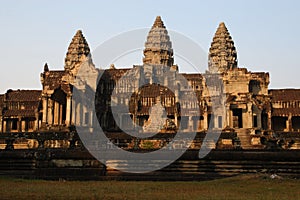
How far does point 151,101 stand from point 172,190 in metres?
50.5

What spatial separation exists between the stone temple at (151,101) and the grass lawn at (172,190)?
35455 mm

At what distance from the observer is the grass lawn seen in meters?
11.2

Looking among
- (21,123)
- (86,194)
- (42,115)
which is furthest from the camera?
(21,123)

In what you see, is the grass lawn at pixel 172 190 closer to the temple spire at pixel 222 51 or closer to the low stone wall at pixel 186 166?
the low stone wall at pixel 186 166

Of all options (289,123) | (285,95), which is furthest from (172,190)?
(285,95)

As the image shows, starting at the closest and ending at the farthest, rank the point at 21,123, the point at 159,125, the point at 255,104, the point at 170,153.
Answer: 1. the point at 170,153
2. the point at 159,125
3. the point at 255,104
4. the point at 21,123

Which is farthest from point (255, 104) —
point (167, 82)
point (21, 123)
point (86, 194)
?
point (86, 194)

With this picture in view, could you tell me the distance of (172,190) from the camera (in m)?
12.7

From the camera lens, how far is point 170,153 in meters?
17.6

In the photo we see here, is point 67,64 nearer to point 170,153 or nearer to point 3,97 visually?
point 3,97

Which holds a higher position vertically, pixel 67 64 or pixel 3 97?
pixel 67 64

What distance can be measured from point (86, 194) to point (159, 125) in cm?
3623

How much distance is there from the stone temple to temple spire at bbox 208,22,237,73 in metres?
14.4

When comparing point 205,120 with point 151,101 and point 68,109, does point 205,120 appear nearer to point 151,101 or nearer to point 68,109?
point 151,101
